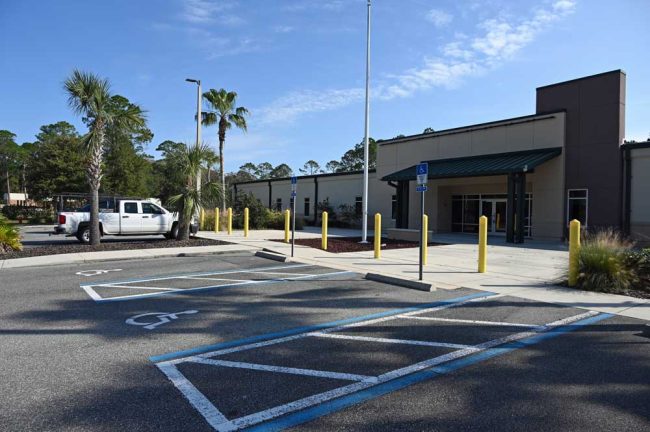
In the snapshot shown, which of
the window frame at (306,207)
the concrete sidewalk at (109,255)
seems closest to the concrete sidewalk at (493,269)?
the concrete sidewalk at (109,255)

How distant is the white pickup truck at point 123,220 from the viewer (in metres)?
17.1

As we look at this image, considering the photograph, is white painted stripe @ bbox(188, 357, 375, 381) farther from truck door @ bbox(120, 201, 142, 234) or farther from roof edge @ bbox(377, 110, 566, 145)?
roof edge @ bbox(377, 110, 566, 145)

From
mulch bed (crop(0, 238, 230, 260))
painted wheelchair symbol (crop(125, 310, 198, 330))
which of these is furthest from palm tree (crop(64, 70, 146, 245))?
painted wheelchair symbol (crop(125, 310, 198, 330))

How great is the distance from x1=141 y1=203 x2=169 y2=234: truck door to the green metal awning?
13.3m

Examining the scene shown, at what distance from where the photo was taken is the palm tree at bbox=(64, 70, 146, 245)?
14.9 metres

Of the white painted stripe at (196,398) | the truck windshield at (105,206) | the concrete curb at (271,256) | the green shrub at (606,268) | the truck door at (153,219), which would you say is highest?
the truck windshield at (105,206)

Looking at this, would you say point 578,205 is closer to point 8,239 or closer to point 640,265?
point 640,265

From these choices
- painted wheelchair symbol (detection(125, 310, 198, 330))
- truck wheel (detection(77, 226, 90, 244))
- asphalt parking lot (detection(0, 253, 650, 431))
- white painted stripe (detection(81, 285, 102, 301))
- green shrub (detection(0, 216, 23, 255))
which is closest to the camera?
asphalt parking lot (detection(0, 253, 650, 431))

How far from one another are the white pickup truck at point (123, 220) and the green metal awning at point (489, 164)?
13.3 meters

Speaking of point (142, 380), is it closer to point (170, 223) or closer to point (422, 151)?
point (170, 223)

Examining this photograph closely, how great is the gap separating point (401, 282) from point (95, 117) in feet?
39.7

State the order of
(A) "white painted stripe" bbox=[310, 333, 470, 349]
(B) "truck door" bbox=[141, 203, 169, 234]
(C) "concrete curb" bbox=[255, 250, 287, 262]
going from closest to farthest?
(A) "white painted stripe" bbox=[310, 333, 470, 349] → (C) "concrete curb" bbox=[255, 250, 287, 262] → (B) "truck door" bbox=[141, 203, 169, 234]

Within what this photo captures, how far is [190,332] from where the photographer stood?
19.1ft

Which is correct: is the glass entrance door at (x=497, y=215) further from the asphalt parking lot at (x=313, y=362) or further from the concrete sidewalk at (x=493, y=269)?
the asphalt parking lot at (x=313, y=362)
